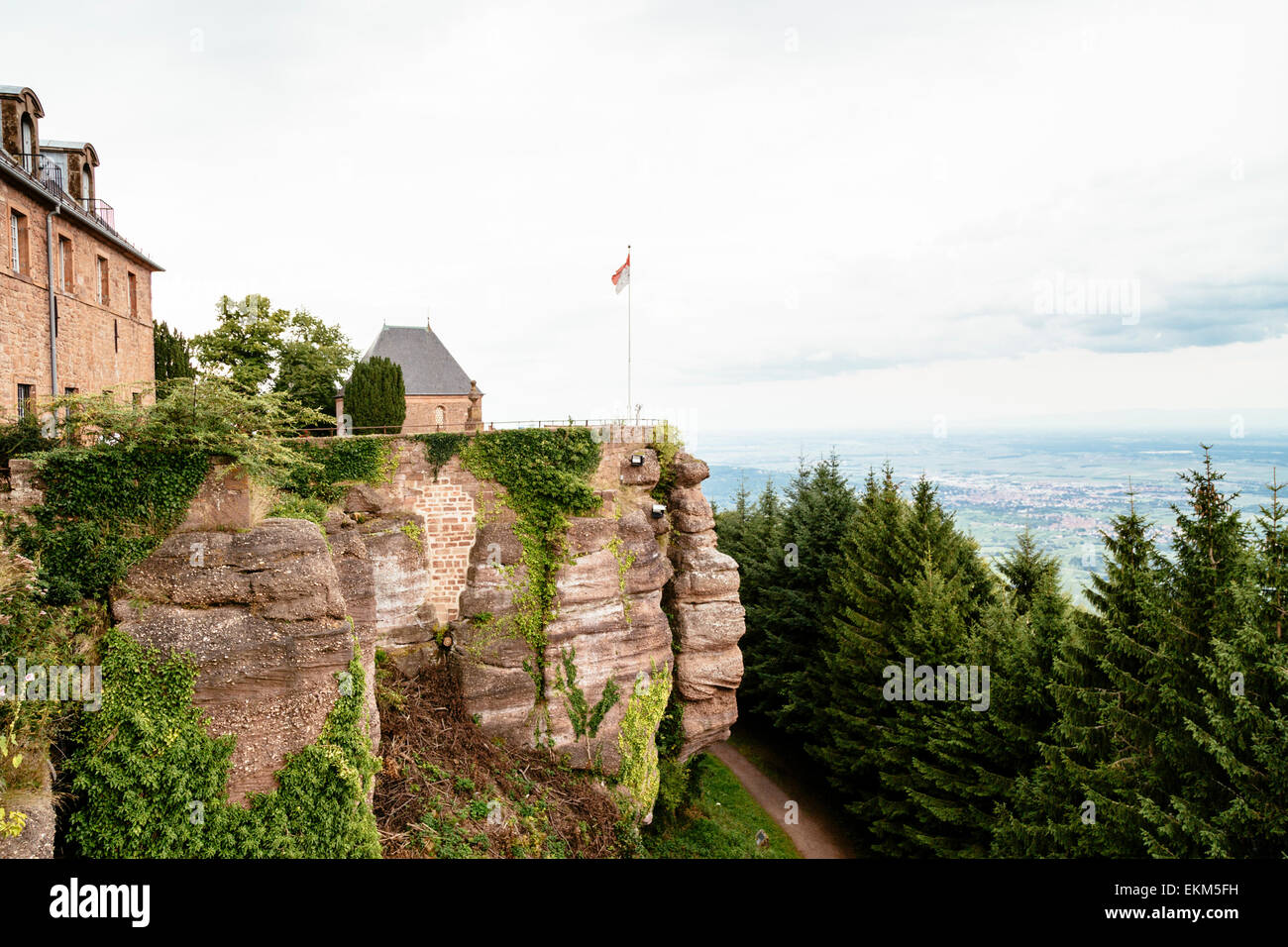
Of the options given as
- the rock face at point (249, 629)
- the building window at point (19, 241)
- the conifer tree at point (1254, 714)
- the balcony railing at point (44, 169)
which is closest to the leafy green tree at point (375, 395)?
the building window at point (19, 241)

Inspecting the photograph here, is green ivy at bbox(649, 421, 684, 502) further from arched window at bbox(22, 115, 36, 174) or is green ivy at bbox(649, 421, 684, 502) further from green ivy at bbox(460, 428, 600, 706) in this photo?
arched window at bbox(22, 115, 36, 174)

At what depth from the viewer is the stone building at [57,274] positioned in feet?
65.8

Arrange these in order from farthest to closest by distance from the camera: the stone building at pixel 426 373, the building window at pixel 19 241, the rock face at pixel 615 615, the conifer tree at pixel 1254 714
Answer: the stone building at pixel 426 373 < the building window at pixel 19 241 < the rock face at pixel 615 615 < the conifer tree at pixel 1254 714

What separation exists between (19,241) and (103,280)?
5.02m

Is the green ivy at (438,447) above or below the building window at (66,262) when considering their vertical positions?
below

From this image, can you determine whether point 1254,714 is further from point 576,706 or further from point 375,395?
point 375,395

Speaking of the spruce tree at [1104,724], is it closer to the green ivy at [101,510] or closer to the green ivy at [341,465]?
the green ivy at [101,510]

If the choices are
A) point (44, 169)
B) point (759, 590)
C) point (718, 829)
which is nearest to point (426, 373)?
point (44, 169)

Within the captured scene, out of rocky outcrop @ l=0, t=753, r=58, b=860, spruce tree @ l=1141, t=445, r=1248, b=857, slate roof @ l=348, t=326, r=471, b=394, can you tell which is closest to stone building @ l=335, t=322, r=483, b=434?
slate roof @ l=348, t=326, r=471, b=394

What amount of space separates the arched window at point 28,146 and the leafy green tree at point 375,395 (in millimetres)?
11298

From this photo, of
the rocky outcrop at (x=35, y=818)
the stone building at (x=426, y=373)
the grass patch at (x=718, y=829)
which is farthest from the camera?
the stone building at (x=426, y=373)

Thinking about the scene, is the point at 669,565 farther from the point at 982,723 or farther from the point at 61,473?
the point at 61,473

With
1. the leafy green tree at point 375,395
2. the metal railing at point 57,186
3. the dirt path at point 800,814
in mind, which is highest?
the metal railing at point 57,186

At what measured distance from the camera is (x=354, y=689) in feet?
42.3
